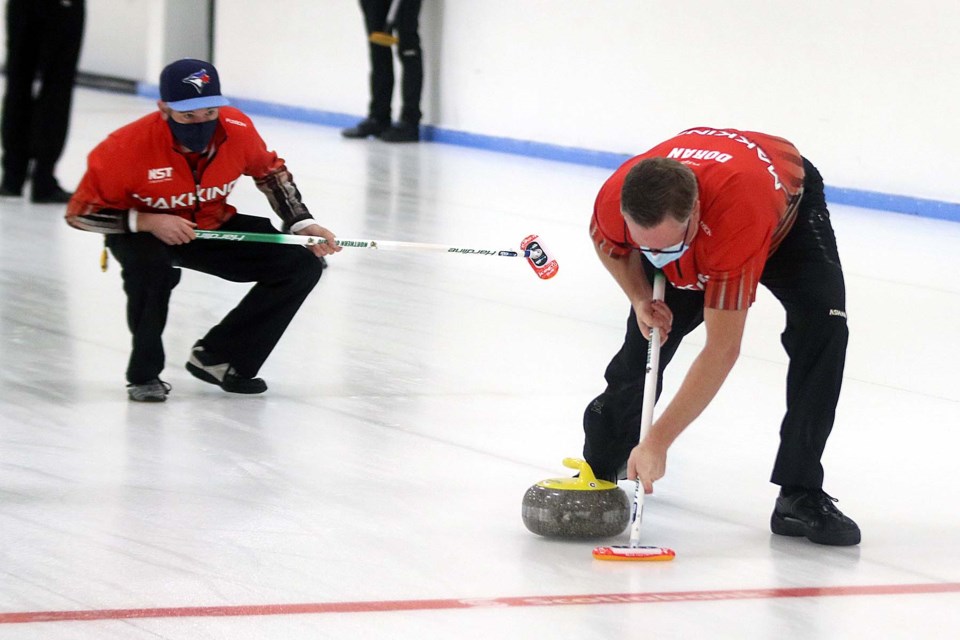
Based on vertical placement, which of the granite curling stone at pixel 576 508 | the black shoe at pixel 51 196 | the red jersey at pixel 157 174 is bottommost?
the black shoe at pixel 51 196

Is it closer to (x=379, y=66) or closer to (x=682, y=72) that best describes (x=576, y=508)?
(x=682, y=72)

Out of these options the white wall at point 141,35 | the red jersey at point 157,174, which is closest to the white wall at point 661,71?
the white wall at point 141,35

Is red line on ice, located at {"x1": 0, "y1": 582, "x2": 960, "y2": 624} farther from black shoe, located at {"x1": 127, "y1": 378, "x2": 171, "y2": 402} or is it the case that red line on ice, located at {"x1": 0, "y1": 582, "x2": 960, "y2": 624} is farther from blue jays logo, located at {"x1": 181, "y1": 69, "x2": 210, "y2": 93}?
blue jays logo, located at {"x1": 181, "y1": 69, "x2": 210, "y2": 93}

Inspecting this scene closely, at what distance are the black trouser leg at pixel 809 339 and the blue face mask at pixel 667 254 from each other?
318 millimetres

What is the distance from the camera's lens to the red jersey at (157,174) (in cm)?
420

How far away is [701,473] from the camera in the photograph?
383 cm

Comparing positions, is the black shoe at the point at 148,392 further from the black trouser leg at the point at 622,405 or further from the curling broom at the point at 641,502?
the curling broom at the point at 641,502

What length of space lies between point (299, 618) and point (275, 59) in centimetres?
1066

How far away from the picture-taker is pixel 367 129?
11.4 m

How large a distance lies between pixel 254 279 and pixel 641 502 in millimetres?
1677

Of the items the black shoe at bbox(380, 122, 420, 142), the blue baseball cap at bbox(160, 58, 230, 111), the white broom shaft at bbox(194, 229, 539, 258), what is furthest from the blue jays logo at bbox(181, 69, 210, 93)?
the black shoe at bbox(380, 122, 420, 142)

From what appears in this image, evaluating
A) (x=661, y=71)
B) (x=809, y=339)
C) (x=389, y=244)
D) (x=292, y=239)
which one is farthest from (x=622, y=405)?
(x=661, y=71)

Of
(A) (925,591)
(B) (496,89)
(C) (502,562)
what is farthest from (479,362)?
(B) (496,89)

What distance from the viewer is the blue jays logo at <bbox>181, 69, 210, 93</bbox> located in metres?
4.15
